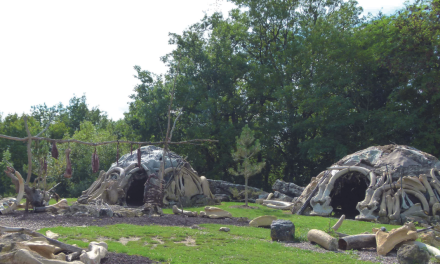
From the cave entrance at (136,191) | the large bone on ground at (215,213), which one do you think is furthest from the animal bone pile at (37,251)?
the cave entrance at (136,191)

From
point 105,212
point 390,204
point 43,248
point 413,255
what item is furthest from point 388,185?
point 43,248

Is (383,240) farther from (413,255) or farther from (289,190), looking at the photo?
(289,190)

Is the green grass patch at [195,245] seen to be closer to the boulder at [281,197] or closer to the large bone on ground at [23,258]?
the large bone on ground at [23,258]

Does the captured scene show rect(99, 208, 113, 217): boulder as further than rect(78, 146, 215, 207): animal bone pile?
No

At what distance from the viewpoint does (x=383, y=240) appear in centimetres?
963

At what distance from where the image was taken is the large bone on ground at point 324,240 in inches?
390

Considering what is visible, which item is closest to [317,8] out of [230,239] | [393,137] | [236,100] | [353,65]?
[353,65]

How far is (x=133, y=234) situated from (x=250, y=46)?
103 feet

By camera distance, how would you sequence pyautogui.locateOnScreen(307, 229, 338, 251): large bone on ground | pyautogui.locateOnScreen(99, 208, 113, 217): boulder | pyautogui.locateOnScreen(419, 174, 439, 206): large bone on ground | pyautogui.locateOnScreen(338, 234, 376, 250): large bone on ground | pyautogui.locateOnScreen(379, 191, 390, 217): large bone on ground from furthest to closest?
pyautogui.locateOnScreen(419, 174, 439, 206): large bone on ground → pyautogui.locateOnScreen(379, 191, 390, 217): large bone on ground → pyautogui.locateOnScreen(99, 208, 113, 217): boulder → pyautogui.locateOnScreen(338, 234, 376, 250): large bone on ground → pyautogui.locateOnScreen(307, 229, 338, 251): large bone on ground

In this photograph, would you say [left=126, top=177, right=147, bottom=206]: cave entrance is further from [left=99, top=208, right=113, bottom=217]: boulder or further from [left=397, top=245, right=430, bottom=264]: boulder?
[left=397, top=245, right=430, bottom=264]: boulder

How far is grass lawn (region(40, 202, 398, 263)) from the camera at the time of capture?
8438 mm

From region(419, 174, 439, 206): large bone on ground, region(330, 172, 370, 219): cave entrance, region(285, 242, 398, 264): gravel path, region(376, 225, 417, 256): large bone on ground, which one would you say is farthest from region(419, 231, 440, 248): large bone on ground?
region(330, 172, 370, 219): cave entrance

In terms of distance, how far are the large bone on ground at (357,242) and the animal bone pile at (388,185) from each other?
6147 millimetres

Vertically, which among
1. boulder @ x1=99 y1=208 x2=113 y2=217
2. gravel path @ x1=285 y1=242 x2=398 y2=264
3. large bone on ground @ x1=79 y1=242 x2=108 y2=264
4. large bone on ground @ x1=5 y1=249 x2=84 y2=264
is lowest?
gravel path @ x1=285 y1=242 x2=398 y2=264
